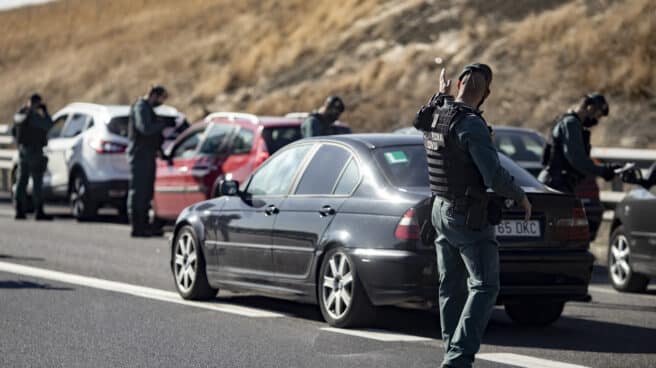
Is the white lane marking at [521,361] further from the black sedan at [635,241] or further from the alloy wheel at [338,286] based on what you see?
the black sedan at [635,241]

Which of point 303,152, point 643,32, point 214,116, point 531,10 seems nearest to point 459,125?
point 303,152

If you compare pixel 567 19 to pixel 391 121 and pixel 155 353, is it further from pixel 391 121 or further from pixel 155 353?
pixel 155 353

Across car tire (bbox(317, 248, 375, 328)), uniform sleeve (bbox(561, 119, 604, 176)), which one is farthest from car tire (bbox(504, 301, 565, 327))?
uniform sleeve (bbox(561, 119, 604, 176))

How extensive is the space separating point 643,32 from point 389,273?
72.4ft

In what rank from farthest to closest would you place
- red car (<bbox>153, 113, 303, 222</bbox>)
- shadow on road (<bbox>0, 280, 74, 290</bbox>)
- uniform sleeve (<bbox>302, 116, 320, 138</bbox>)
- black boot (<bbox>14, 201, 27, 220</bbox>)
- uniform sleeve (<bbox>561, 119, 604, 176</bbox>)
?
black boot (<bbox>14, 201, 27, 220</bbox>), red car (<bbox>153, 113, 303, 222</bbox>), uniform sleeve (<bbox>302, 116, 320, 138</bbox>), uniform sleeve (<bbox>561, 119, 604, 176</bbox>), shadow on road (<bbox>0, 280, 74, 290</bbox>)

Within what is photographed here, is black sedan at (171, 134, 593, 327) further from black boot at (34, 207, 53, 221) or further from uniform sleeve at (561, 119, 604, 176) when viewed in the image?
black boot at (34, 207, 53, 221)

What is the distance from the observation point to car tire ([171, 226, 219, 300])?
38.9ft

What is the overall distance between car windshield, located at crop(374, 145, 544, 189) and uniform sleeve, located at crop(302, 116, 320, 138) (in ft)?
17.4

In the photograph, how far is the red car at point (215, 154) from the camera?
57.9ft

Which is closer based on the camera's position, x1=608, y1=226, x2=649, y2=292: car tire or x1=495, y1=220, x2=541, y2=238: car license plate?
x1=495, y1=220, x2=541, y2=238: car license plate

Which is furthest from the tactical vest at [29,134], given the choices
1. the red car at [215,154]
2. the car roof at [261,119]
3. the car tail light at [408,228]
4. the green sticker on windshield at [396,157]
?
the car tail light at [408,228]

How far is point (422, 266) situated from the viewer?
959 cm

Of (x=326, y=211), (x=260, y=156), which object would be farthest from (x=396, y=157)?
(x=260, y=156)

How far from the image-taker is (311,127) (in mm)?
15953
